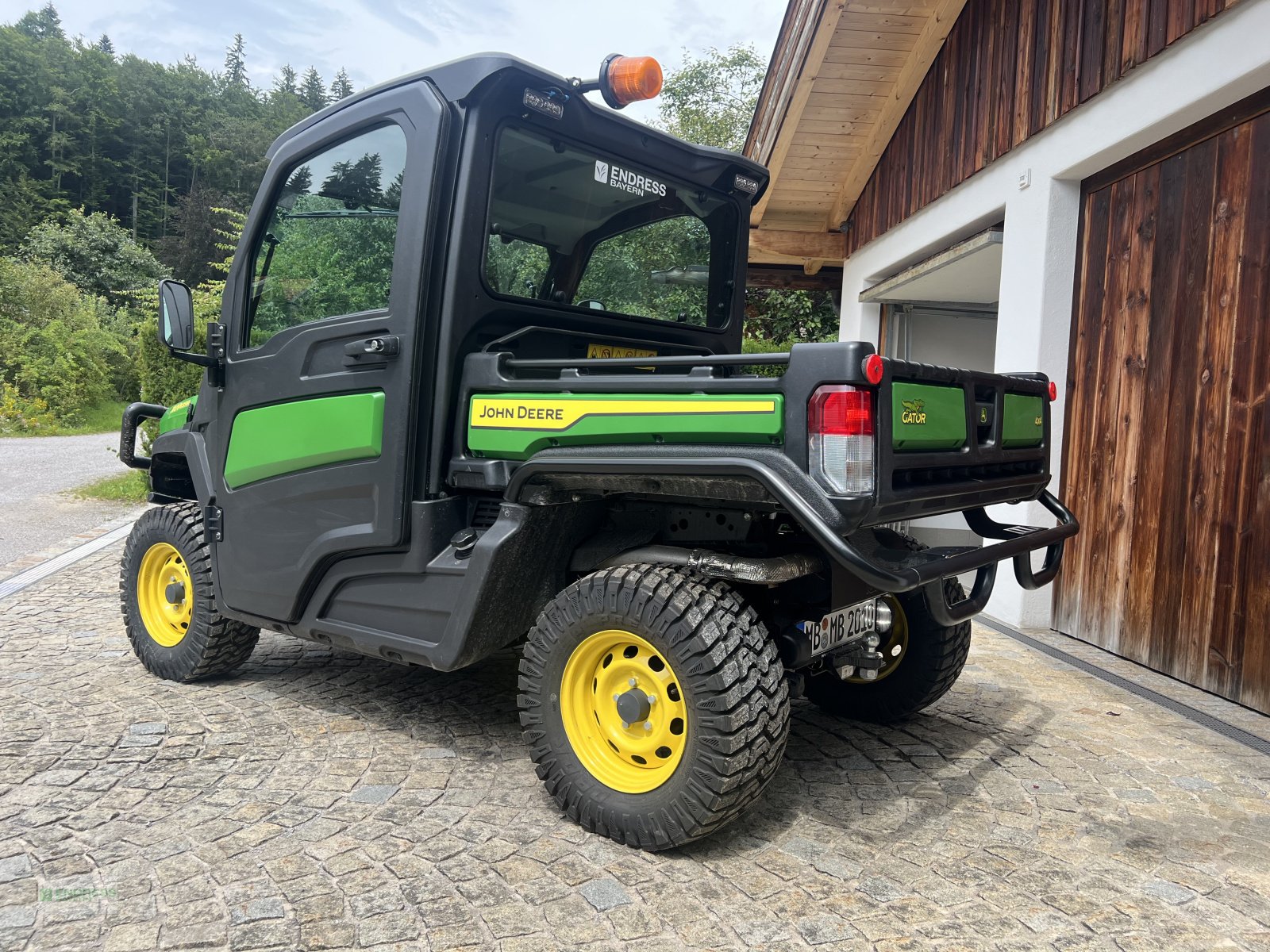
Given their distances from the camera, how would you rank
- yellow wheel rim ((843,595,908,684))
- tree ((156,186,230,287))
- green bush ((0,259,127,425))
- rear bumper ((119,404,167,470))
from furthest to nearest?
tree ((156,186,230,287)), green bush ((0,259,127,425)), rear bumper ((119,404,167,470)), yellow wheel rim ((843,595,908,684))

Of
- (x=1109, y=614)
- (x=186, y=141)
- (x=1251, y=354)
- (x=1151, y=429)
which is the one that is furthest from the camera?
(x=186, y=141)

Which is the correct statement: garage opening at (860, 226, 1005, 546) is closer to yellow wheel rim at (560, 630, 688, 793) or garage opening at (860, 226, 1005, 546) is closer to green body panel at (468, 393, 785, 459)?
green body panel at (468, 393, 785, 459)

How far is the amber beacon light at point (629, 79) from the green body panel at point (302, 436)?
1269 millimetres

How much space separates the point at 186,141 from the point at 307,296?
7610 cm

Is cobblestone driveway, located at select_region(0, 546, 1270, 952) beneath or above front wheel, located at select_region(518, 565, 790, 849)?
beneath

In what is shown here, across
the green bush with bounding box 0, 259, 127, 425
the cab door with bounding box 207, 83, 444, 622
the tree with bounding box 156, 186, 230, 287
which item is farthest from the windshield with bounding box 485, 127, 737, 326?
the tree with bounding box 156, 186, 230, 287

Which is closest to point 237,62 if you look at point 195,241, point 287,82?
point 287,82

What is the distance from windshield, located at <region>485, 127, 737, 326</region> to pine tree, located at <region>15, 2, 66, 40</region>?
95.9m

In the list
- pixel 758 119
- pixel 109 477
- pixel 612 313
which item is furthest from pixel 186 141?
pixel 612 313

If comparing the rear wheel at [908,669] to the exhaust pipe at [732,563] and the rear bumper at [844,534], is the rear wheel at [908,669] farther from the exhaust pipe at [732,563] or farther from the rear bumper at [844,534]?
the exhaust pipe at [732,563]

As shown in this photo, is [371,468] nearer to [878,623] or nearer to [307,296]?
[307,296]

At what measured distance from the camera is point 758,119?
333 inches

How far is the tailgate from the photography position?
2383mm

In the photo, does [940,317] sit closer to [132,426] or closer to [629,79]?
[629,79]
